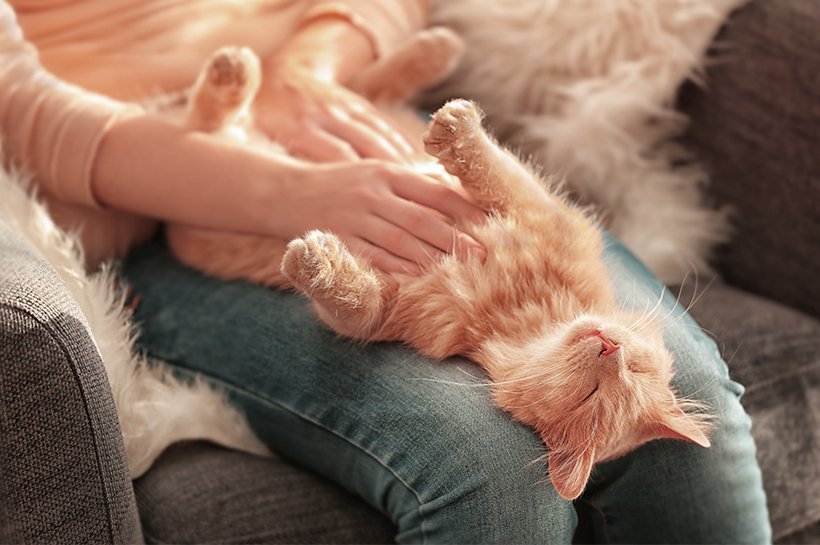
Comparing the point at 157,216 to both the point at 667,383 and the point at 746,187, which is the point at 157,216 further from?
the point at 746,187

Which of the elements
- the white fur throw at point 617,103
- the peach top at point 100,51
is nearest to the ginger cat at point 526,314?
the white fur throw at point 617,103

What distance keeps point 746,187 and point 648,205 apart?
16cm

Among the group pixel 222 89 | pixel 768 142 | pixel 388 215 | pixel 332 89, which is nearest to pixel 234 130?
pixel 222 89

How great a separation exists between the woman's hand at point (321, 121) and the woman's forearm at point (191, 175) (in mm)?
93

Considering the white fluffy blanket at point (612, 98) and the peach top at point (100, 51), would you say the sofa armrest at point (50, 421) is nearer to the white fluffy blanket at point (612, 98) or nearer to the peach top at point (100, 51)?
the peach top at point (100, 51)

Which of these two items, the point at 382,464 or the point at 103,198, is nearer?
the point at 382,464

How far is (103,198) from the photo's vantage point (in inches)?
46.5

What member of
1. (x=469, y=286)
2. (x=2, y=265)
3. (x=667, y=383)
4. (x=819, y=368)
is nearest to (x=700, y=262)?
(x=819, y=368)

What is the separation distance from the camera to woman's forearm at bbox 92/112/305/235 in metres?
1.11

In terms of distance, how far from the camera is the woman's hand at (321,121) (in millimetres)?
1210

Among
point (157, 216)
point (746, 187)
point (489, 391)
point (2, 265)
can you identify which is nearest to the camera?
point (2, 265)

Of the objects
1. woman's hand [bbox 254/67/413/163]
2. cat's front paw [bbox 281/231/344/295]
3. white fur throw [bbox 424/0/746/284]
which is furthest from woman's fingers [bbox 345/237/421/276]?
white fur throw [bbox 424/0/746/284]

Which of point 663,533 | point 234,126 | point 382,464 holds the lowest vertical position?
point 663,533

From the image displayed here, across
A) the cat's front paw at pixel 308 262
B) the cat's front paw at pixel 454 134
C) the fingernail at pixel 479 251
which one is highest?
the cat's front paw at pixel 454 134
